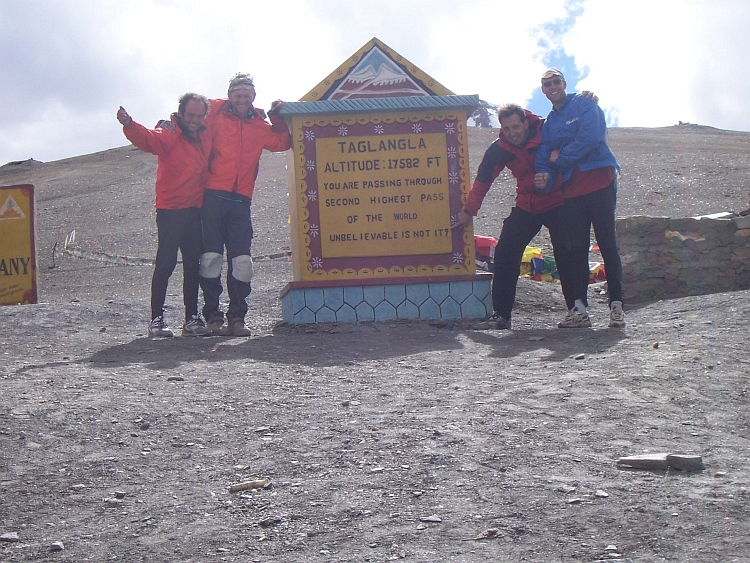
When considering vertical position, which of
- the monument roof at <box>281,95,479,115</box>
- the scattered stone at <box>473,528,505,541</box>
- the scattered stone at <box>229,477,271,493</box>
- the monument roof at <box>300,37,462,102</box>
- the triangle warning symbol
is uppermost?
the monument roof at <box>300,37,462,102</box>

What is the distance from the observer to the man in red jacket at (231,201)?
6590mm

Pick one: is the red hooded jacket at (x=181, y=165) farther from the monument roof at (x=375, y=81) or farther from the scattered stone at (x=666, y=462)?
the scattered stone at (x=666, y=462)

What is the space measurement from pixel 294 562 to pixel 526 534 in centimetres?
64

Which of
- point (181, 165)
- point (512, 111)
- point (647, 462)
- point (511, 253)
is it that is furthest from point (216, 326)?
point (647, 462)

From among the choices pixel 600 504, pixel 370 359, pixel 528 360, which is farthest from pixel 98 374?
pixel 600 504

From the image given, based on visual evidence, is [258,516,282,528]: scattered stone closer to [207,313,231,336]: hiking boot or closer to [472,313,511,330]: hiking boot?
[207,313,231,336]: hiking boot

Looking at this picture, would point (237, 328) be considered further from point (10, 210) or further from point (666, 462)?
point (10, 210)

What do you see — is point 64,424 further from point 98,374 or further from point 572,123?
point 572,123

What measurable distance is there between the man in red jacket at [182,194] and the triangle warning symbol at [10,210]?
366 cm

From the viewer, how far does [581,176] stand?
6254 mm

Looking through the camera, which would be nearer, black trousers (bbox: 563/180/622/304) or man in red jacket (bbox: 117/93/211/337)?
black trousers (bbox: 563/180/622/304)

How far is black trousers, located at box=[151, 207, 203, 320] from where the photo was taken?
6.60 metres

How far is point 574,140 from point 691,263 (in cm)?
282

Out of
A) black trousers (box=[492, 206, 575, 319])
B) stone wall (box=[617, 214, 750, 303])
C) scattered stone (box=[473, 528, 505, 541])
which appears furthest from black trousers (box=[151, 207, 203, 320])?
scattered stone (box=[473, 528, 505, 541])
